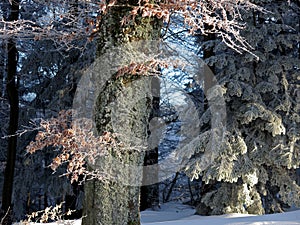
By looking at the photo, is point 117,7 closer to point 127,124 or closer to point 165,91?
point 127,124

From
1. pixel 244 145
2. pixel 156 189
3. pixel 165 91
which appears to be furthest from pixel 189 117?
pixel 156 189

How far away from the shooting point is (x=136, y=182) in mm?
2965

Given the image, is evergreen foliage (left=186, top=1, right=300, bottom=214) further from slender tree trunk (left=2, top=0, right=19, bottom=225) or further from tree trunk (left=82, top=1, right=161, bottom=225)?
slender tree trunk (left=2, top=0, right=19, bottom=225)

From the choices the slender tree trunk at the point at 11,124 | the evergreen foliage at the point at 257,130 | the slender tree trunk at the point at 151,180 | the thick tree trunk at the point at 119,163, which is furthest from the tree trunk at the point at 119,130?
the slender tree trunk at the point at 151,180

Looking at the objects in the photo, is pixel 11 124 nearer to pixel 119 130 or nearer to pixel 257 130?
pixel 257 130

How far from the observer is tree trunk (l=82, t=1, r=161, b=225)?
2.85 metres

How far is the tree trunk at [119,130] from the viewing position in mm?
2848

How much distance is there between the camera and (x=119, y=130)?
2879mm

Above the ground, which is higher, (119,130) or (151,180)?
(119,130)

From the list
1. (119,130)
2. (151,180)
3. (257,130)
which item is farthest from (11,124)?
(119,130)

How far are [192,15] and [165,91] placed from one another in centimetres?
559

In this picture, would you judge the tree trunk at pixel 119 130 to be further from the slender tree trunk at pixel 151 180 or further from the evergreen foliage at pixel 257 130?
the slender tree trunk at pixel 151 180

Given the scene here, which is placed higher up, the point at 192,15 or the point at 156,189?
the point at 192,15

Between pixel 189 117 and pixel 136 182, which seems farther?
pixel 189 117
